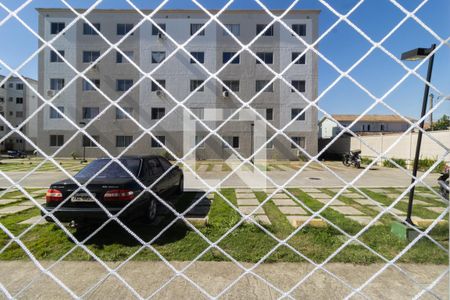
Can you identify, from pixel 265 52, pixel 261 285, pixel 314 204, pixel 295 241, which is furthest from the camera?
pixel 265 52

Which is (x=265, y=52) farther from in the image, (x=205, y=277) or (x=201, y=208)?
(x=205, y=277)

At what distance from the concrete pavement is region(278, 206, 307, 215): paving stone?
2.13m

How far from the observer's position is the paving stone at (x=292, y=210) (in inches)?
203

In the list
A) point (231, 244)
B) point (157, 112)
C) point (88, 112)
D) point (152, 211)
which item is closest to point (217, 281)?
point (231, 244)

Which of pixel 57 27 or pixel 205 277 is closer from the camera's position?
pixel 205 277

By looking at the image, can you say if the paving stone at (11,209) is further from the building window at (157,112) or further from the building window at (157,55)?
the building window at (157,55)

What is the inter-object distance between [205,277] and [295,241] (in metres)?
1.43

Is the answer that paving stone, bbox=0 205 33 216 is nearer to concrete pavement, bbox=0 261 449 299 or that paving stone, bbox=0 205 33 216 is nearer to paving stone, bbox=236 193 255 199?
concrete pavement, bbox=0 261 449 299

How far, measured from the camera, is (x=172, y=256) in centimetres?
322

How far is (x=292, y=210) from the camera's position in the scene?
5.38 meters

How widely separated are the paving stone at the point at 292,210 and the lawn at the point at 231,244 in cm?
62

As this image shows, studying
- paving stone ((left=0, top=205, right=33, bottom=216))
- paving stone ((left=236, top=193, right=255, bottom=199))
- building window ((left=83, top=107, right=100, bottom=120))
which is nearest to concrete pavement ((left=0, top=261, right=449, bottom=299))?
paving stone ((left=0, top=205, right=33, bottom=216))

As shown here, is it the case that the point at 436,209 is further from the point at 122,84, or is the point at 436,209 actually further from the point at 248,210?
the point at 122,84

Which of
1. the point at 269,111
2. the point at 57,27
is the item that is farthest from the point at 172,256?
the point at 57,27
